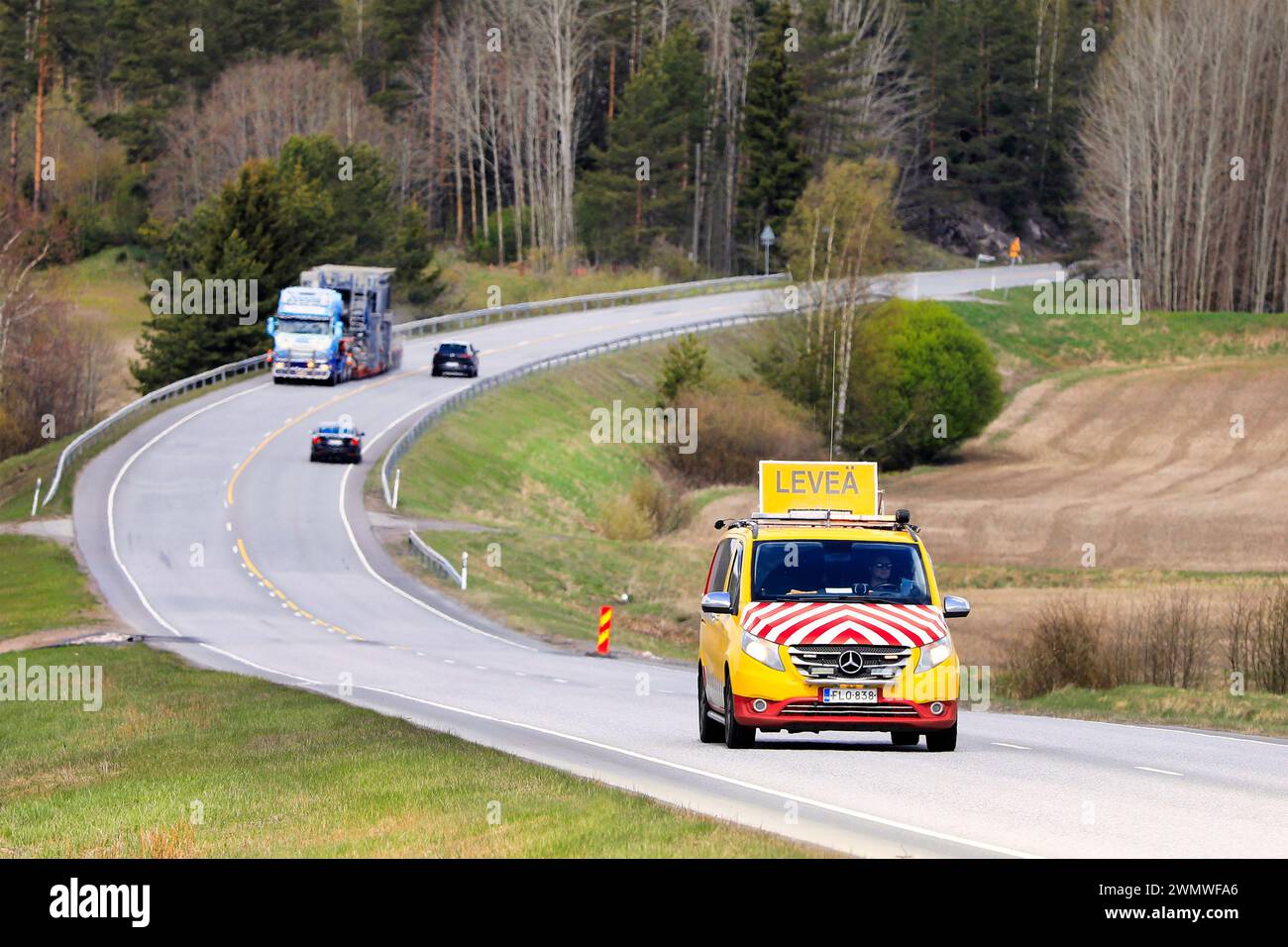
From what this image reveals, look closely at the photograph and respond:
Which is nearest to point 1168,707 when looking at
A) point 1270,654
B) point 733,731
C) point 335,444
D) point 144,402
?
point 1270,654

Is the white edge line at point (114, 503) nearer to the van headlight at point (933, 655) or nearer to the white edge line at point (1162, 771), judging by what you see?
the van headlight at point (933, 655)

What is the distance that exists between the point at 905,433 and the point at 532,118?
43.8 meters

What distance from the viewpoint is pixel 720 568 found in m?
18.8

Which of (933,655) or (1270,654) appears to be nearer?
(933,655)

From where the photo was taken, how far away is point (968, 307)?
10006cm

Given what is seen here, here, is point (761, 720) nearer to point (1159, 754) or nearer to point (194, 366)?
point (1159, 754)

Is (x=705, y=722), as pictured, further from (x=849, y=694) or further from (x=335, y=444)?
(x=335, y=444)

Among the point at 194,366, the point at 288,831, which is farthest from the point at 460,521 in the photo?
the point at 288,831

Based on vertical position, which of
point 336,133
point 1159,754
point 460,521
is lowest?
point 460,521

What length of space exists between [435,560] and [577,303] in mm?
50568

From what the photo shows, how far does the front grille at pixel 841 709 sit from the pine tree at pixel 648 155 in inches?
3775

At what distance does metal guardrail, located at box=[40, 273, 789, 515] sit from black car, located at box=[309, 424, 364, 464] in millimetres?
3044

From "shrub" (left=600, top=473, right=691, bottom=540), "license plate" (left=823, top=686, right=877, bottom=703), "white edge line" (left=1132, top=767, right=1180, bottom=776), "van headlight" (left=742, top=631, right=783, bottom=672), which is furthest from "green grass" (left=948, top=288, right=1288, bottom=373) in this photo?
"van headlight" (left=742, top=631, right=783, bottom=672)

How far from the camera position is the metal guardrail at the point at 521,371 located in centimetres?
6194
